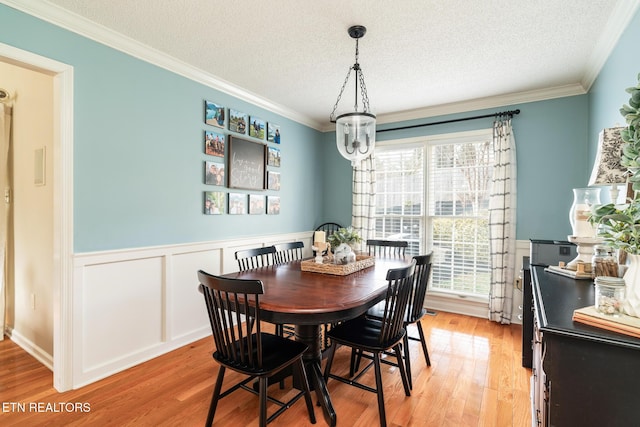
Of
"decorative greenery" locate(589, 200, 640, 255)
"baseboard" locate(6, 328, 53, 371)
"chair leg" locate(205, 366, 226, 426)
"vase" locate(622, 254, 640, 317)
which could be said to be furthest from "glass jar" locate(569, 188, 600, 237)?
"baseboard" locate(6, 328, 53, 371)

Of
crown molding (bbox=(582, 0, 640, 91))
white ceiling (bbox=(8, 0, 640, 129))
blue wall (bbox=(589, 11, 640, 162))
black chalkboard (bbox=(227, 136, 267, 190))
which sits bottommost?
black chalkboard (bbox=(227, 136, 267, 190))

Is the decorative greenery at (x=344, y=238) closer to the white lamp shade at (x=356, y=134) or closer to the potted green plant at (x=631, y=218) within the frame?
the white lamp shade at (x=356, y=134)

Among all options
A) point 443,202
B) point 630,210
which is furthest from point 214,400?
point 443,202

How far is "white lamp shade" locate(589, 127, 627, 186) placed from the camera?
1504mm

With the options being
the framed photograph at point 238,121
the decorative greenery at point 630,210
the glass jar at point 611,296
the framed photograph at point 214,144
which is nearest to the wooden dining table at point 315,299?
the glass jar at point 611,296

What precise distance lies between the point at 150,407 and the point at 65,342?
0.79 m

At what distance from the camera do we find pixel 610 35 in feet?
7.45

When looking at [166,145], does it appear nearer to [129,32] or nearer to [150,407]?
[129,32]

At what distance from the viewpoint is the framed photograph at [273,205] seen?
3963 millimetres

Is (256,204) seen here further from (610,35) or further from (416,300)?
(610,35)

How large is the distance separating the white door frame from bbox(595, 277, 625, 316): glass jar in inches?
116

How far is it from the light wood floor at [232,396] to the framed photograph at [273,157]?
7.35 ft

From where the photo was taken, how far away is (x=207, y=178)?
318 cm

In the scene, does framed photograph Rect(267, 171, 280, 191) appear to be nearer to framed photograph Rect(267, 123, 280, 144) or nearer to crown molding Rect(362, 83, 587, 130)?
framed photograph Rect(267, 123, 280, 144)
